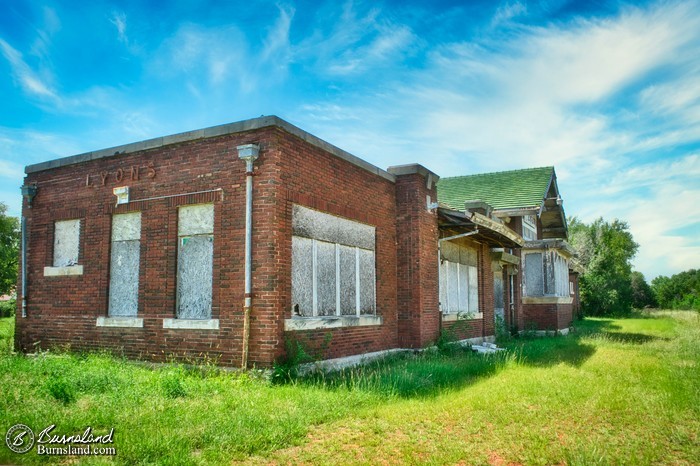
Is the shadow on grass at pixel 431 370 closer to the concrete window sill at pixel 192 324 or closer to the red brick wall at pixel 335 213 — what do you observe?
the red brick wall at pixel 335 213

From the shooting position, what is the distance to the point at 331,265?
11.0 metres

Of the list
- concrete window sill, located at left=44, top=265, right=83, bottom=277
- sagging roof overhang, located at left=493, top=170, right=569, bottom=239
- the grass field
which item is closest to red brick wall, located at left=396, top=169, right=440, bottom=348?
the grass field

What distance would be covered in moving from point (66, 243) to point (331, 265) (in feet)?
20.2

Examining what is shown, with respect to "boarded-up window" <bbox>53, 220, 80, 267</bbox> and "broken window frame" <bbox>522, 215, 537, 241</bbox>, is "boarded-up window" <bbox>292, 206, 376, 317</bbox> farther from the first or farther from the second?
"broken window frame" <bbox>522, 215, 537, 241</bbox>

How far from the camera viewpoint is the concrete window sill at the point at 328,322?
31.4 ft

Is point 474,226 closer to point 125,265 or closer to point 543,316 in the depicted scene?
point 543,316

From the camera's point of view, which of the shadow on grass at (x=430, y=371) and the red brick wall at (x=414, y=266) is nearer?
the shadow on grass at (x=430, y=371)

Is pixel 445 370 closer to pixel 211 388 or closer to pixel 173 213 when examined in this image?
pixel 211 388

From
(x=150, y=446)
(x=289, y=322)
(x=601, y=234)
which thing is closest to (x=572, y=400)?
(x=289, y=322)

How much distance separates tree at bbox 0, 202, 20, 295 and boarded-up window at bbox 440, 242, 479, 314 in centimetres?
3618

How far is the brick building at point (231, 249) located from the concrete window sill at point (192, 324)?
0.12 ft

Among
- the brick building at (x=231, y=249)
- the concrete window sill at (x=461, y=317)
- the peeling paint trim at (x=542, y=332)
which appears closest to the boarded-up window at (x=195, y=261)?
the brick building at (x=231, y=249)

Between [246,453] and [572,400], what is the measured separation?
17.3 ft

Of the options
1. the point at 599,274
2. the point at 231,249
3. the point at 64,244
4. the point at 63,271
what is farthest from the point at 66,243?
the point at 599,274
